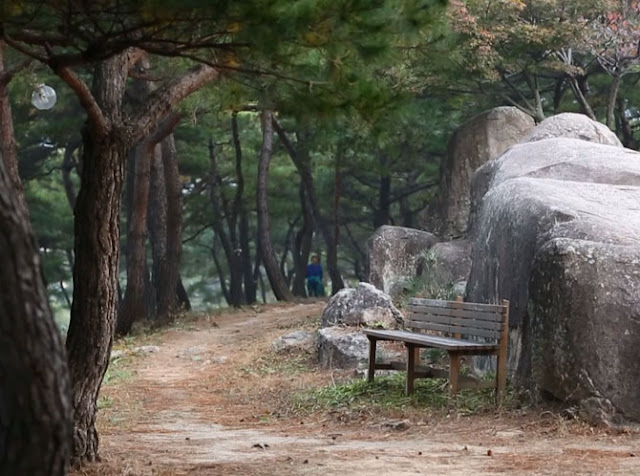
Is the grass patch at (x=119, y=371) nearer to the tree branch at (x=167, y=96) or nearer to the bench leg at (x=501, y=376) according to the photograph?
the bench leg at (x=501, y=376)

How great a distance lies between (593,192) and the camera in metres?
10.7

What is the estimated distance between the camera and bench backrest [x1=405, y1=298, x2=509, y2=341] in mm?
9359

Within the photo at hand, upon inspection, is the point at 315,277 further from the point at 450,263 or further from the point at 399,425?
the point at 399,425

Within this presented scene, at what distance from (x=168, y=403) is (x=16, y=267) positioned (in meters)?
7.89

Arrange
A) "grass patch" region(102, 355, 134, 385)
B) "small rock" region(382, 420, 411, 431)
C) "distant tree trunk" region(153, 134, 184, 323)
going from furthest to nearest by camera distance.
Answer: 1. "distant tree trunk" region(153, 134, 184, 323)
2. "grass patch" region(102, 355, 134, 385)
3. "small rock" region(382, 420, 411, 431)

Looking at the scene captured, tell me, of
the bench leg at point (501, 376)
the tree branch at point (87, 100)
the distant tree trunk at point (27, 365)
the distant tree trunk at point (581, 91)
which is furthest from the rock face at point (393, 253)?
the distant tree trunk at point (27, 365)

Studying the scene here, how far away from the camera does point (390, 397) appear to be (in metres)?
10.3

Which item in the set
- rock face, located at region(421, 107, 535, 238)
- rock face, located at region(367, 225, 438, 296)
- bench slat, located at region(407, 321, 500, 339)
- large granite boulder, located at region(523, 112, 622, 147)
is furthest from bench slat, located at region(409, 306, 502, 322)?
rock face, located at region(421, 107, 535, 238)

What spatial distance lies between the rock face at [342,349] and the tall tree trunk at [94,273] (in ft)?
20.4

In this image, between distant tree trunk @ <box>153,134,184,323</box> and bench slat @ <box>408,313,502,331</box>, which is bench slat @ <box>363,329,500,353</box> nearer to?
bench slat @ <box>408,313,502,331</box>

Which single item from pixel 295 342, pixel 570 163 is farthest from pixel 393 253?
pixel 570 163

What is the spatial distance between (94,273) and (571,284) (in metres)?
3.84

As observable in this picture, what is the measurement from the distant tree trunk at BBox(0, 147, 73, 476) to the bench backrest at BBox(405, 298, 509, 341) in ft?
19.7

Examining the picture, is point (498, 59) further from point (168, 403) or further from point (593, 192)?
point (168, 403)
